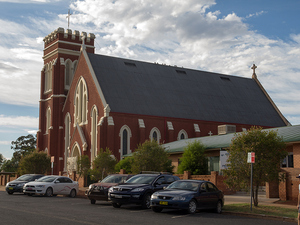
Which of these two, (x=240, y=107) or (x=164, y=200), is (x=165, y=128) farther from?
(x=164, y=200)

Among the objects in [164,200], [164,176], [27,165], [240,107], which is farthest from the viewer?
[240,107]

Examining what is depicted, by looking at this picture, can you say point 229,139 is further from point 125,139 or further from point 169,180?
point 125,139

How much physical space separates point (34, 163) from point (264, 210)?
31.8m

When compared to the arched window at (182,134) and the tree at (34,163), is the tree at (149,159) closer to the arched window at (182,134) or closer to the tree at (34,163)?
the tree at (34,163)

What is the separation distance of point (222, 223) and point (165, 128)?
33.1m

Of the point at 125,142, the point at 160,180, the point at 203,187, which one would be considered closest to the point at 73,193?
the point at 160,180

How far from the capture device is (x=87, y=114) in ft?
158

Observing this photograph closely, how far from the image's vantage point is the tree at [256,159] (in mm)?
20000

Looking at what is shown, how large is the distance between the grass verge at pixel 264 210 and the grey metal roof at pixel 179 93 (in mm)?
26493

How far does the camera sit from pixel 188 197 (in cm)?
1716

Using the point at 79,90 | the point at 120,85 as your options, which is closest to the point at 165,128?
the point at 120,85

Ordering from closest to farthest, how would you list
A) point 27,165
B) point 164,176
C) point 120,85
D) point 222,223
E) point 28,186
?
point 222,223 → point 164,176 → point 28,186 → point 27,165 → point 120,85

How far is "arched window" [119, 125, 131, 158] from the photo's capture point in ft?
149

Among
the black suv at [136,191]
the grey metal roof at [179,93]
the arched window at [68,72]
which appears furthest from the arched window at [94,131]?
the black suv at [136,191]
